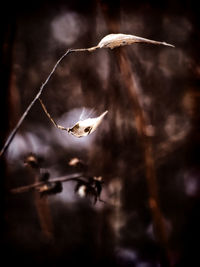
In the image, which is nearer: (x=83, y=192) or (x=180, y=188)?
(x=83, y=192)

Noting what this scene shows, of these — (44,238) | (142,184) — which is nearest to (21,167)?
(44,238)

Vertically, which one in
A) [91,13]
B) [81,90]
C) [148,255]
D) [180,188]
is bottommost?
[148,255]

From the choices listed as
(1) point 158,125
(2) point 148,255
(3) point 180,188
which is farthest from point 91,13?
(2) point 148,255

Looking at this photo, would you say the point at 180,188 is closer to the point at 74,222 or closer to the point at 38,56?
the point at 74,222

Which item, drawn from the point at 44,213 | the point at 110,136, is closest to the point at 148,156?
the point at 110,136

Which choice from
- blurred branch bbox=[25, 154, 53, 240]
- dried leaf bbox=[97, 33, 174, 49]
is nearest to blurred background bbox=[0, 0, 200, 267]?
blurred branch bbox=[25, 154, 53, 240]

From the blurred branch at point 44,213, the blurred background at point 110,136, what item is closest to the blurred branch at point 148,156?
the blurred background at point 110,136

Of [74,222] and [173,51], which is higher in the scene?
[173,51]

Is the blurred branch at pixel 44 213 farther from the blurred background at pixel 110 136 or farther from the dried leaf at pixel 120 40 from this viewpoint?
the dried leaf at pixel 120 40
